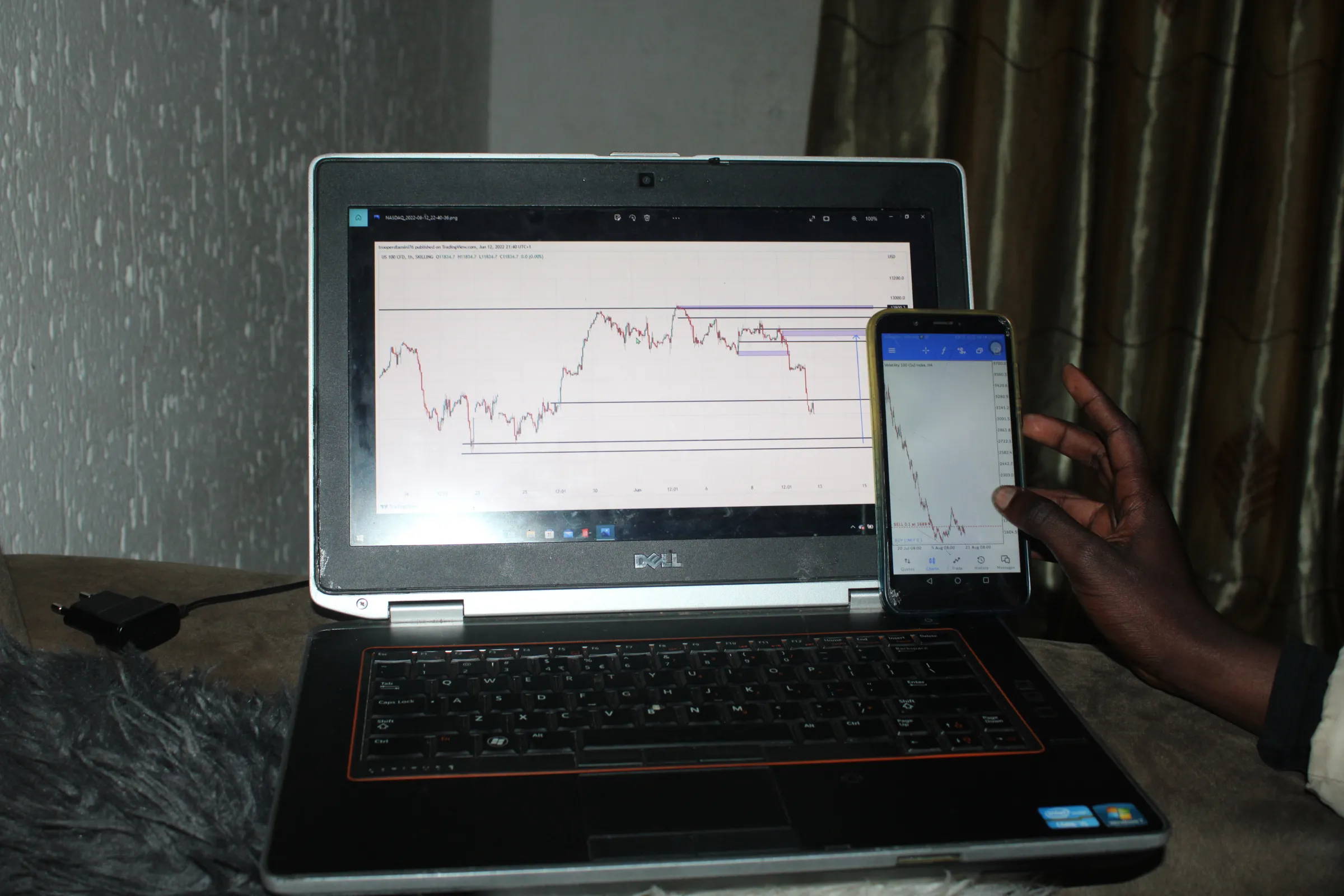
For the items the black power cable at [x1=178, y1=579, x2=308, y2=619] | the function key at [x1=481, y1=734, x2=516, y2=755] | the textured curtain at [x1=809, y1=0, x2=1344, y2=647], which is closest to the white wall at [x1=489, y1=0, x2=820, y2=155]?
the textured curtain at [x1=809, y1=0, x2=1344, y2=647]

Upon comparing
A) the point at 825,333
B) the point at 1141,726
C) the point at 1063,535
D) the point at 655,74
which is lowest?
the point at 1141,726

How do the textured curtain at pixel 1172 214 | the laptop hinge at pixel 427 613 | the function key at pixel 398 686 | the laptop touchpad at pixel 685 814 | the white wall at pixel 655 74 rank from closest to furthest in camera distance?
the laptop touchpad at pixel 685 814 → the function key at pixel 398 686 → the laptop hinge at pixel 427 613 → the textured curtain at pixel 1172 214 → the white wall at pixel 655 74

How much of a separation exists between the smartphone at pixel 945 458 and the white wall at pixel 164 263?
553mm

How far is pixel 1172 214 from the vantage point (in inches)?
60.1

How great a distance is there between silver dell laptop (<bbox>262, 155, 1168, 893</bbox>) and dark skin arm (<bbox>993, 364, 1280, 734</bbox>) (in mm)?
66

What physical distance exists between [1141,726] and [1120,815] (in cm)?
14

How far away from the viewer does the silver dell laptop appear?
536mm

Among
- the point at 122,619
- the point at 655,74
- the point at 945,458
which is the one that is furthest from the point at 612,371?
the point at 655,74

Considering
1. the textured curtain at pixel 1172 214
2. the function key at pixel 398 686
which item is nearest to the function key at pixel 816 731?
the function key at pixel 398 686

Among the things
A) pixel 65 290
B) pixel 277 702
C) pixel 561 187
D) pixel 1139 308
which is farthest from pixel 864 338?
pixel 1139 308

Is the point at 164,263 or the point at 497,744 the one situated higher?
the point at 164,263

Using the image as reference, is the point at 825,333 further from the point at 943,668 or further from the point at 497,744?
the point at 497,744

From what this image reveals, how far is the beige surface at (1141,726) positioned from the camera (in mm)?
479

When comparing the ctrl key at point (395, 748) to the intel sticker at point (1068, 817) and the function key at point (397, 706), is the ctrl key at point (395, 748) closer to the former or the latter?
the function key at point (397, 706)
